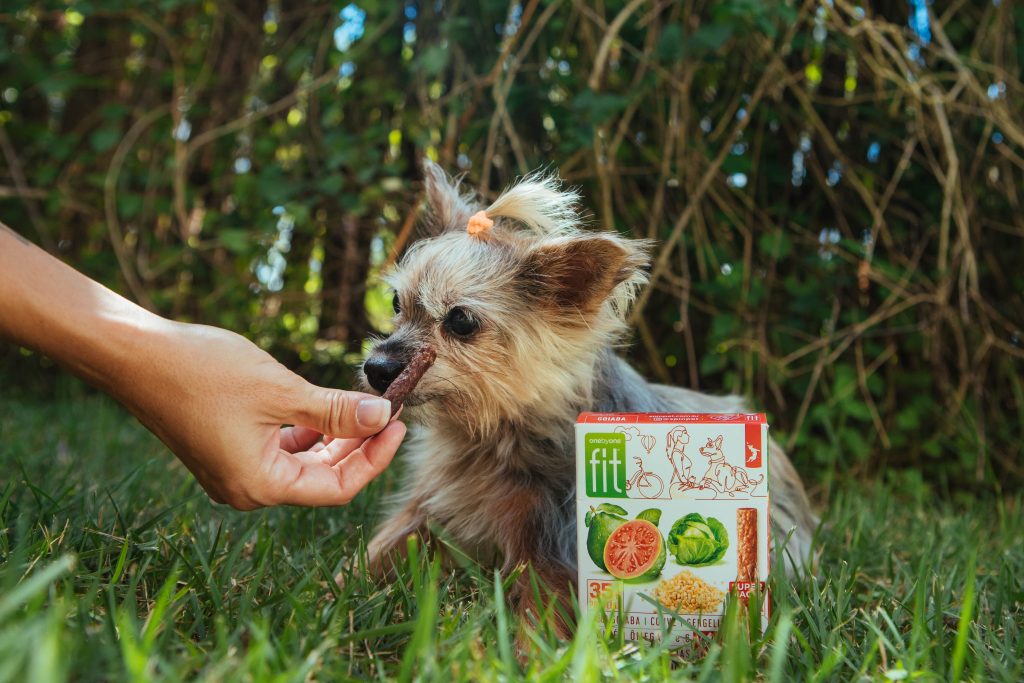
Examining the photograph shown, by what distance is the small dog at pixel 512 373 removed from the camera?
6.55 feet

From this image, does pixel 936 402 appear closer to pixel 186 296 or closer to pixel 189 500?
pixel 189 500

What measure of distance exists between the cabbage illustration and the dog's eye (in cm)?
69

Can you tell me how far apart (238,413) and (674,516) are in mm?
827

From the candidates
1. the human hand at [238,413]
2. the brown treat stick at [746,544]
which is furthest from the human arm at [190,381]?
the brown treat stick at [746,544]

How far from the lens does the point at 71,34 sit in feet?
15.7

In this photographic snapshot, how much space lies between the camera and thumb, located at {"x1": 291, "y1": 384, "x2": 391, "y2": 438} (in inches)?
63.8

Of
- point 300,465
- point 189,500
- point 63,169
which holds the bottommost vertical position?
point 189,500

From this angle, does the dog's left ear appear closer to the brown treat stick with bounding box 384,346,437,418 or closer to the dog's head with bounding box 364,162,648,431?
the dog's head with bounding box 364,162,648,431

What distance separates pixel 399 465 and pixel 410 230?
3.31ft

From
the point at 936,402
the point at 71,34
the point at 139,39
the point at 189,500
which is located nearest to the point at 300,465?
the point at 189,500

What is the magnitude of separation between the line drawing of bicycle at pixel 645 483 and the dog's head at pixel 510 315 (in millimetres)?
429

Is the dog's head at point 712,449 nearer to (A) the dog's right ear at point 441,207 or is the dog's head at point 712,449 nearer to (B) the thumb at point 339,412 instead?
(B) the thumb at point 339,412

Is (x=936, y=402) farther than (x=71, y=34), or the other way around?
(x=71, y=34)

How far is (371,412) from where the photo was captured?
1658 mm
